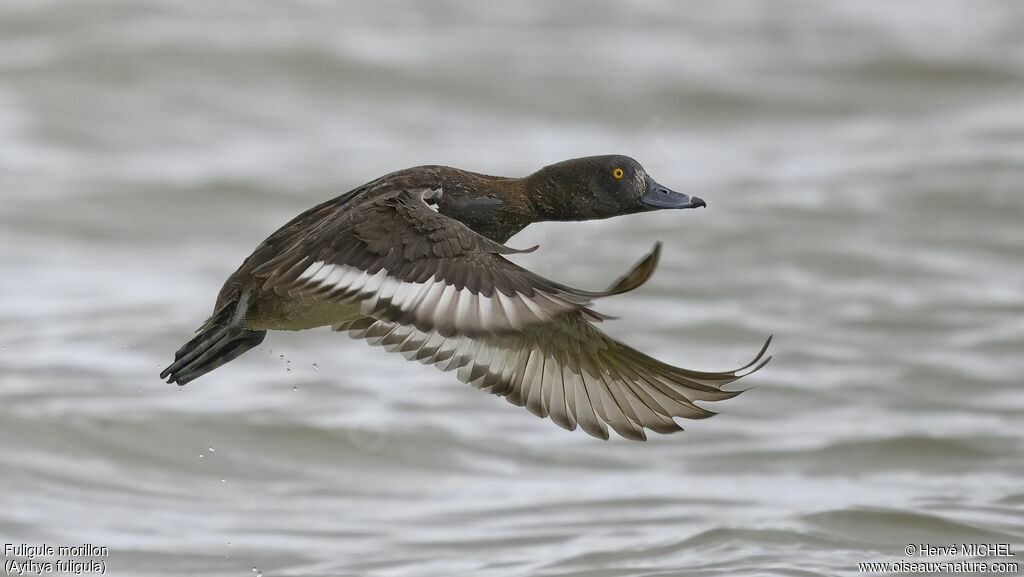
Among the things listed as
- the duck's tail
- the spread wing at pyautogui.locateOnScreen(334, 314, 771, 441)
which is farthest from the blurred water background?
the spread wing at pyautogui.locateOnScreen(334, 314, 771, 441)

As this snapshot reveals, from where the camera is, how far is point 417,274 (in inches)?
182

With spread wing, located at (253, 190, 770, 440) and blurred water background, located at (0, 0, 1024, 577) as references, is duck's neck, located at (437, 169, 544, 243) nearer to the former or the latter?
spread wing, located at (253, 190, 770, 440)

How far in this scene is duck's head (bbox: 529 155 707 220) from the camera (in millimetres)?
5508

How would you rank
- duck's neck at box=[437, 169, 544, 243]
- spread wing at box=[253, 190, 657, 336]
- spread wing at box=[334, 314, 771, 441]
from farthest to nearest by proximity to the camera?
duck's neck at box=[437, 169, 544, 243]
spread wing at box=[334, 314, 771, 441]
spread wing at box=[253, 190, 657, 336]

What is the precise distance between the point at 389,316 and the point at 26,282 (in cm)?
622

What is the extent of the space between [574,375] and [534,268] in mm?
5919

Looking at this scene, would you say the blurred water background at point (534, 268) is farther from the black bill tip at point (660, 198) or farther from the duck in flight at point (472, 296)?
the black bill tip at point (660, 198)

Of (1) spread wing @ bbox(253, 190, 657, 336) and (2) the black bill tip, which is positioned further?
(2) the black bill tip

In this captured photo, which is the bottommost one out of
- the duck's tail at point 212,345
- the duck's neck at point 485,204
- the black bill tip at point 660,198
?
the duck's tail at point 212,345

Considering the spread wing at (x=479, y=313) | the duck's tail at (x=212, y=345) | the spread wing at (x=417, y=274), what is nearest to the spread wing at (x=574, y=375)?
the spread wing at (x=479, y=313)

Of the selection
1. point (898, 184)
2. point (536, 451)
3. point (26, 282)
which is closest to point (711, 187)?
point (898, 184)

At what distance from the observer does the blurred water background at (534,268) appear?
7094 mm

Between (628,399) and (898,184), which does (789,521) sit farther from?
(898,184)

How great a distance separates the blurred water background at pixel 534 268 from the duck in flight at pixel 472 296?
1.47 meters
